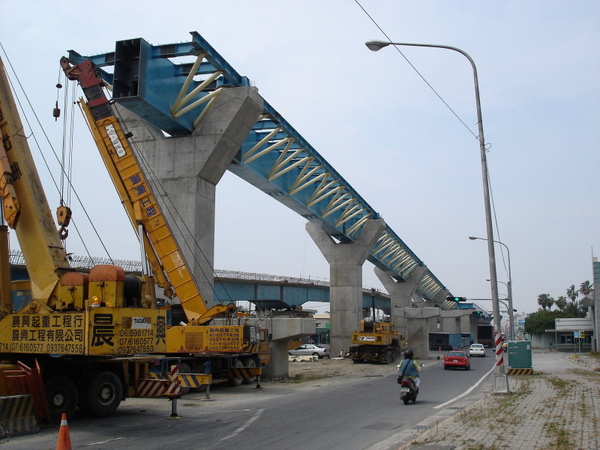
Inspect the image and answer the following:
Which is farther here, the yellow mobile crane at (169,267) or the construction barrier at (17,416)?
the yellow mobile crane at (169,267)

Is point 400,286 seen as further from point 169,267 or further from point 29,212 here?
point 29,212

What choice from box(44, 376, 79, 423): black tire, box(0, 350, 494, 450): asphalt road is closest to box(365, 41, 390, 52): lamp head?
box(0, 350, 494, 450): asphalt road

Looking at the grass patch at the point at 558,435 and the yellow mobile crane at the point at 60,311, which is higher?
the yellow mobile crane at the point at 60,311

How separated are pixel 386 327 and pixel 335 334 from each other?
306 inches

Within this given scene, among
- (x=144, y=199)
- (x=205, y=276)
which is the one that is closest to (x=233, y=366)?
(x=205, y=276)

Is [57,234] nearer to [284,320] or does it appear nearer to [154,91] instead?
[154,91]

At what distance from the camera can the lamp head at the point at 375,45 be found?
16203mm

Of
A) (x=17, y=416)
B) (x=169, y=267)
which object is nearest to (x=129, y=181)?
(x=169, y=267)

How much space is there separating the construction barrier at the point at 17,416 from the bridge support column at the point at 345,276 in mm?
40561

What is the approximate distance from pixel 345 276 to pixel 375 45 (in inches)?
1475

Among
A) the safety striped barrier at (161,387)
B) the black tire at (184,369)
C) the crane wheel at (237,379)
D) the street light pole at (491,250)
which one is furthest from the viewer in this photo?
the crane wheel at (237,379)

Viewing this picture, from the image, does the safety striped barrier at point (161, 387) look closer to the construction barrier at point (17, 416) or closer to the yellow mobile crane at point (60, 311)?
the yellow mobile crane at point (60, 311)

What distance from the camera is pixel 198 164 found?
965 inches

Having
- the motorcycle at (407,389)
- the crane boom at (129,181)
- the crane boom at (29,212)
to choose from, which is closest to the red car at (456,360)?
the motorcycle at (407,389)
